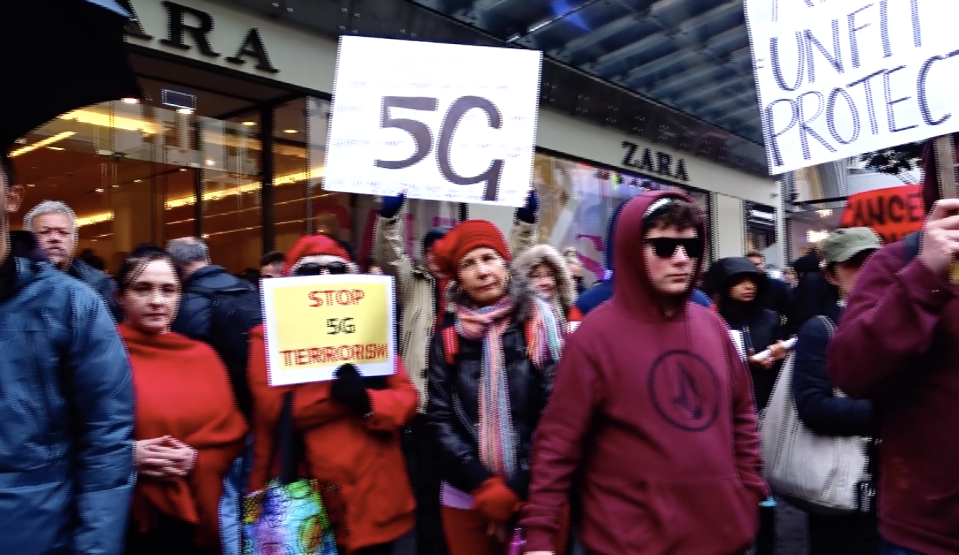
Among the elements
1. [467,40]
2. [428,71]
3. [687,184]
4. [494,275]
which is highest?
[467,40]

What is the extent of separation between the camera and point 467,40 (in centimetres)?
966

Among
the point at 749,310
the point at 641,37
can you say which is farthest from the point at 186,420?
the point at 641,37

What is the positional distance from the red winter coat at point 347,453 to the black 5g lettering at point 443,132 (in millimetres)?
1216

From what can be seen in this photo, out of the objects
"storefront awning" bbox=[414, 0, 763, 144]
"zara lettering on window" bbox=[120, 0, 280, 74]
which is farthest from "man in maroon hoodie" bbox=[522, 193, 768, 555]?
"storefront awning" bbox=[414, 0, 763, 144]

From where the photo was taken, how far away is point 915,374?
1.92m

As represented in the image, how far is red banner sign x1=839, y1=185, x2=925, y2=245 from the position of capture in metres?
6.71

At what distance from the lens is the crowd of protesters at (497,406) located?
6.22 ft

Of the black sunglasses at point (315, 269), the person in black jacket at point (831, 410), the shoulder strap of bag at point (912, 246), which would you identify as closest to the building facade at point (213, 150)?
the black sunglasses at point (315, 269)

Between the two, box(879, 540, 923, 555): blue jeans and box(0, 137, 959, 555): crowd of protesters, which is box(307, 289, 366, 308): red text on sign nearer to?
box(0, 137, 959, 555): crowd of protesters

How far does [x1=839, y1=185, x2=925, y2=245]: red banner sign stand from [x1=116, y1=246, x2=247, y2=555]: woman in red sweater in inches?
220

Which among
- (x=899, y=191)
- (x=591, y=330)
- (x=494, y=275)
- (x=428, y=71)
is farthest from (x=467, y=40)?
(x=591, y=330)

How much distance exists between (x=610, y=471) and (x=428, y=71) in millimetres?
2388

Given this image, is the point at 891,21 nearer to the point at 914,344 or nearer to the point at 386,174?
the point at 914,344

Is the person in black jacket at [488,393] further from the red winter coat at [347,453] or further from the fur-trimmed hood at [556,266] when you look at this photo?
the fur-trimmed hood at [556,266]
